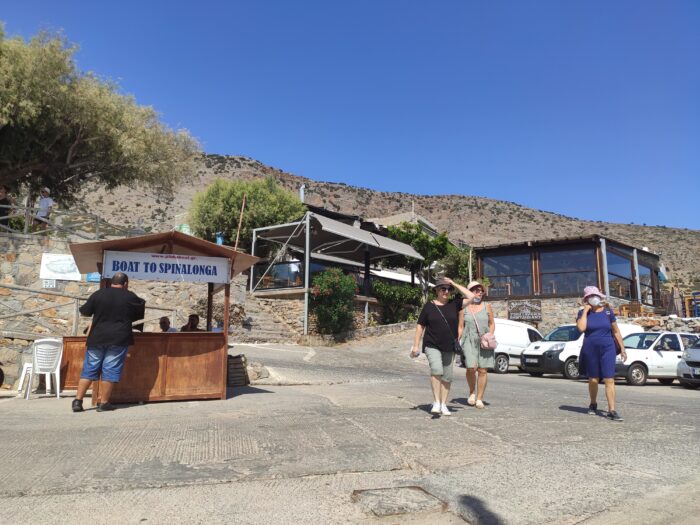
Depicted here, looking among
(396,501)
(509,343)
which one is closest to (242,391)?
(396,501)

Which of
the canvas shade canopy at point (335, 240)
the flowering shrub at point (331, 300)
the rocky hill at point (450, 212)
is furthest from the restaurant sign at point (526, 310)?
the rocky hill at point (450, 212)

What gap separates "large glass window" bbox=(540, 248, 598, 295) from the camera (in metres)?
27.5

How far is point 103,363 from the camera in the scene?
22.4 ft

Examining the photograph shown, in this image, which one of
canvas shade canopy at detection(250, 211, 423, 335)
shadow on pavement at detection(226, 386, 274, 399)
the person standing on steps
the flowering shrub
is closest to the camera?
the person standing on steps

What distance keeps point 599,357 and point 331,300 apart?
1635 centimetres

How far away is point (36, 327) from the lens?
1284 centimetres

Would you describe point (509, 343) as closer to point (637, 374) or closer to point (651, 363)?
point (637, 374)

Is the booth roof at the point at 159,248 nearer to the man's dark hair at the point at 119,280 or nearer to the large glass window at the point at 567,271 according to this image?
the man's dark hair at the point at 119,280

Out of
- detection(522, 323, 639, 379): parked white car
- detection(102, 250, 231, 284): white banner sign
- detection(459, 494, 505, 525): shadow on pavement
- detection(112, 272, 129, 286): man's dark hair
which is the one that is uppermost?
detection(102, 250, 231, 284): white banner sign

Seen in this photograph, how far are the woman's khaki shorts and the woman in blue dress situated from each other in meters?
1.82

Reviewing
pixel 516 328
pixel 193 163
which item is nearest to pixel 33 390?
pixel 193 163

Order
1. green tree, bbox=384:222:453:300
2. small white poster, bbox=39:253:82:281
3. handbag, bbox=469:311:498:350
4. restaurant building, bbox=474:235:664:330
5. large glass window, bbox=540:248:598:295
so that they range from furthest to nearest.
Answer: green tree, bbox=384:222:453:300, large glass window, bbox=540:248:598:295, restaurant building, bbox=474:235:664:330, small white poster, bbox=39:253:82:281, handbag, bbox=469:311:498:350

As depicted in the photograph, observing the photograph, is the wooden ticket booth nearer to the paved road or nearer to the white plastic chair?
the paved road

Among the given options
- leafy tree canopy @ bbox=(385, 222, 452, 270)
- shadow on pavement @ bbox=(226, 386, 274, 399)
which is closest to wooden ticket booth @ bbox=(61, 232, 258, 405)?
shadow on pavement @ bbox=(226, 386, 274, 399)
